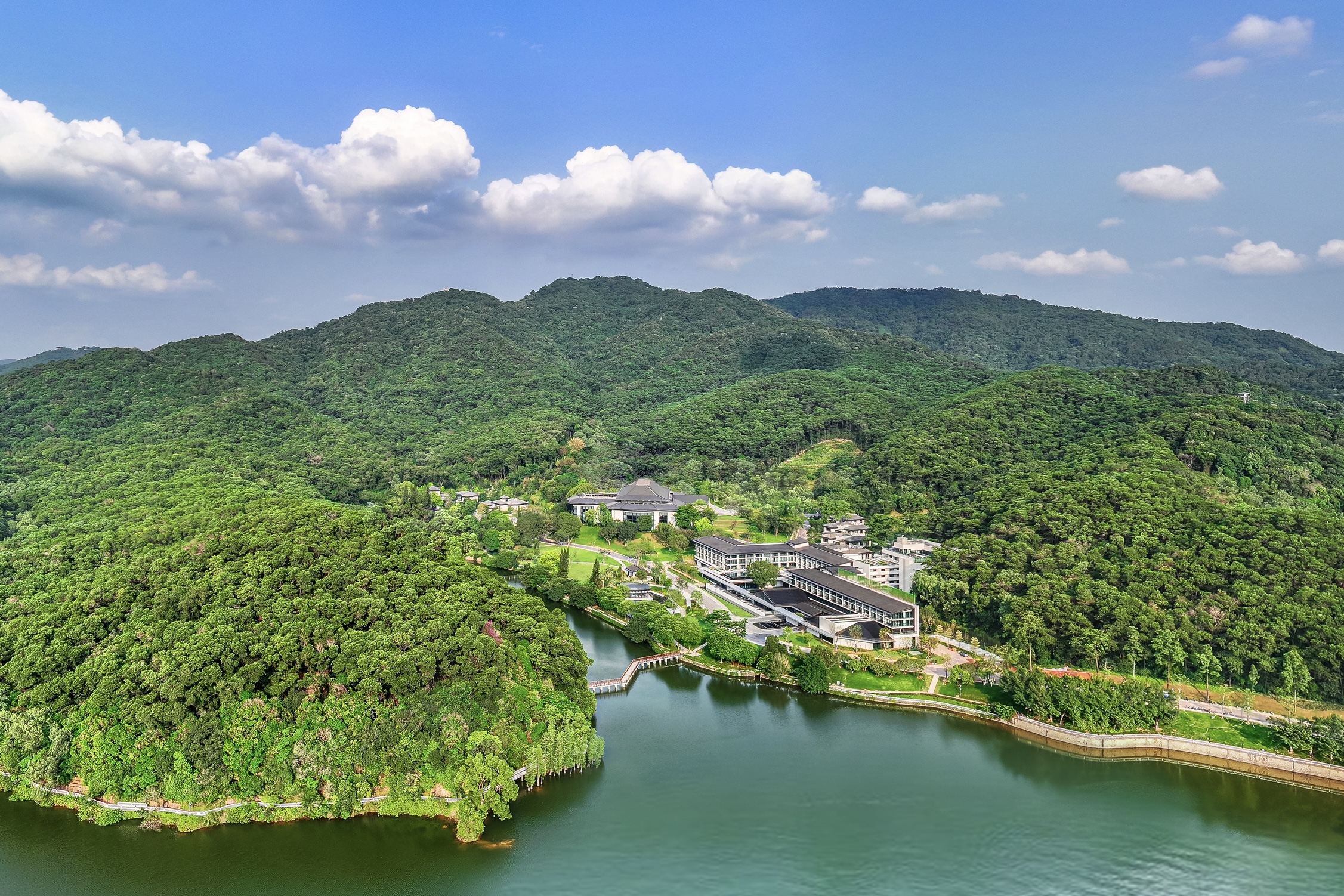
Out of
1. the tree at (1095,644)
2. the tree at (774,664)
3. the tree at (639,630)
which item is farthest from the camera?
the tree at (639,630)

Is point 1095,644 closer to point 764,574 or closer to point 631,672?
point 764,574

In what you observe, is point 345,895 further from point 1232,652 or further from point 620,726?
point 1232,652

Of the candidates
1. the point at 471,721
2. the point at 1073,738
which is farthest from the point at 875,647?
the point at 471,721

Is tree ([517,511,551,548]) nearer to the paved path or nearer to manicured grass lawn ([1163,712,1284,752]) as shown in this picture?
the paved path

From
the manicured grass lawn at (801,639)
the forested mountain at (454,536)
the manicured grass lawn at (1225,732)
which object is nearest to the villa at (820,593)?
the manicured grass lawn at (801,639)

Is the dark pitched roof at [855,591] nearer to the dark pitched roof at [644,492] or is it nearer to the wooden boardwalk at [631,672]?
the wooden boardwalk at [631,672]

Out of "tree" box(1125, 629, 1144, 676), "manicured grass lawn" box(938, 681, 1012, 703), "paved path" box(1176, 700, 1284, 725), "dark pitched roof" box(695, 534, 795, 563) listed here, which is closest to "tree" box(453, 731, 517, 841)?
"manicured grass lawn" box(938, 681, 1012, 703)
